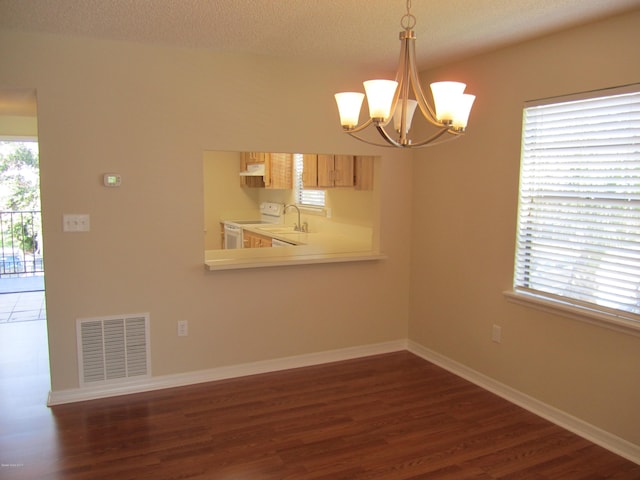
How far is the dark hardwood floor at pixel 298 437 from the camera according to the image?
2.65 m

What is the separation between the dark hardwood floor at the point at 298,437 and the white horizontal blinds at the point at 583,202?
3.07ft

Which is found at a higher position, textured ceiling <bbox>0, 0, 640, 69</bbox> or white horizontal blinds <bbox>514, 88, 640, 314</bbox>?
textured ceiling <bbox>0, 0, 640, 69</bbox>

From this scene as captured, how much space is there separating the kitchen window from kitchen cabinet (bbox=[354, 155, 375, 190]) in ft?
4.94

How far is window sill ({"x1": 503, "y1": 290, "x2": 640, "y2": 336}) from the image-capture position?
276cm

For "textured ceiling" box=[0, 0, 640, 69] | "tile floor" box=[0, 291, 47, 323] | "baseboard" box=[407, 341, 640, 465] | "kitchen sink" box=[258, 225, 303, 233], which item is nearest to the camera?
"textured ceiling" box=[0, 0, 640, 69]

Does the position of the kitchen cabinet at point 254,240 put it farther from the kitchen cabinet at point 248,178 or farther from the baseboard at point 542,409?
the baseboard at point 542,409

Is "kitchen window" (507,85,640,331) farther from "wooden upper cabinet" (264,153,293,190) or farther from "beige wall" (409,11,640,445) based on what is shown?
"wooden upper cabinet" (264,153,293,190)

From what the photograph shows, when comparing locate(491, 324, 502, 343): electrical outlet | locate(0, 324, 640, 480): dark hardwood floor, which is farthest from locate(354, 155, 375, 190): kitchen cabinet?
locate(0, 324, 640, 480): dark hardwood floor

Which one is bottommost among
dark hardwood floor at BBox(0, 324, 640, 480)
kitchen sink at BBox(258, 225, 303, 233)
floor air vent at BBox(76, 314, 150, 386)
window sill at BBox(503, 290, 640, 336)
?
dark hardwood floor at BBox(0, 324, 640, 480)

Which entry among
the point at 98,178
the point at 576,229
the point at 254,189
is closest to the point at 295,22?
the point at 98,178

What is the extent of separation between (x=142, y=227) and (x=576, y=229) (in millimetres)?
2915

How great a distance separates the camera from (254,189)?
7.58m

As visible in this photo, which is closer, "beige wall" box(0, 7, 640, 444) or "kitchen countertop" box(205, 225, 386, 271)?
"beige wall" box(0, 7, 640, 444)

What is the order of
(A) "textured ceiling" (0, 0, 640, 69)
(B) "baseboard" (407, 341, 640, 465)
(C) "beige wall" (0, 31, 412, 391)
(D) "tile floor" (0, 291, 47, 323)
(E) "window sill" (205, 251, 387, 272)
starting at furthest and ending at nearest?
(D) "tile floor" (0, 291, 47, 323) < (E) "window sill" (205, 251, 387, 272) < (C) "beige wall" (0, 31, 412, 391) < (B) "baseboard" (407, 341, 640, 465) < (A) "textured ceiling" (0, 0, 640, 69)
